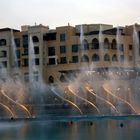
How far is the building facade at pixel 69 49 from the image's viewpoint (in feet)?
411

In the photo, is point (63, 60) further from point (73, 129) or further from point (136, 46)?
point (73, 129)

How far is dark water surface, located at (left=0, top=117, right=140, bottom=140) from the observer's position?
59844 mm

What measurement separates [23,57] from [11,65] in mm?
4061

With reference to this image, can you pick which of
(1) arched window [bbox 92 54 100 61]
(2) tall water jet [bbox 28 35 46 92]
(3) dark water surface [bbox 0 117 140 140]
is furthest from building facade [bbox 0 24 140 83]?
(3) dark water surface [bbox 0 117 140 140]

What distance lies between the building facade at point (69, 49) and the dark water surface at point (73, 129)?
42.7 meters

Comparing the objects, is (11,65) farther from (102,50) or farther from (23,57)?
(102,50)

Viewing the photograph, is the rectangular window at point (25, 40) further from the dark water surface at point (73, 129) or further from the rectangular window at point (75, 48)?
the dark water surface at point (73, 129)

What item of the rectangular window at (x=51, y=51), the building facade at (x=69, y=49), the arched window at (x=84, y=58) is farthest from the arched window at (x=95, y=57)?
the rectangular window at (x=51, y=51)

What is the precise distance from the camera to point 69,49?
129 m

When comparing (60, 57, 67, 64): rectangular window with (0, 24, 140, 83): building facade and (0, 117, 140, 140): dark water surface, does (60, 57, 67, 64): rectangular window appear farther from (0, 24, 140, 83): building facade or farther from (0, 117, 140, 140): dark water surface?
(0, 117, 140, 140): dark water surface

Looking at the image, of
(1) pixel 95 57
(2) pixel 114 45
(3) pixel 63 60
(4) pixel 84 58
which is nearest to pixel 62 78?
(3) pixel 63 60

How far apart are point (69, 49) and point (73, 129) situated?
2425 inches

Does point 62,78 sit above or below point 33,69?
below

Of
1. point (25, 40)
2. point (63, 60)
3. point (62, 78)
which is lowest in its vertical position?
point (62, 78)
